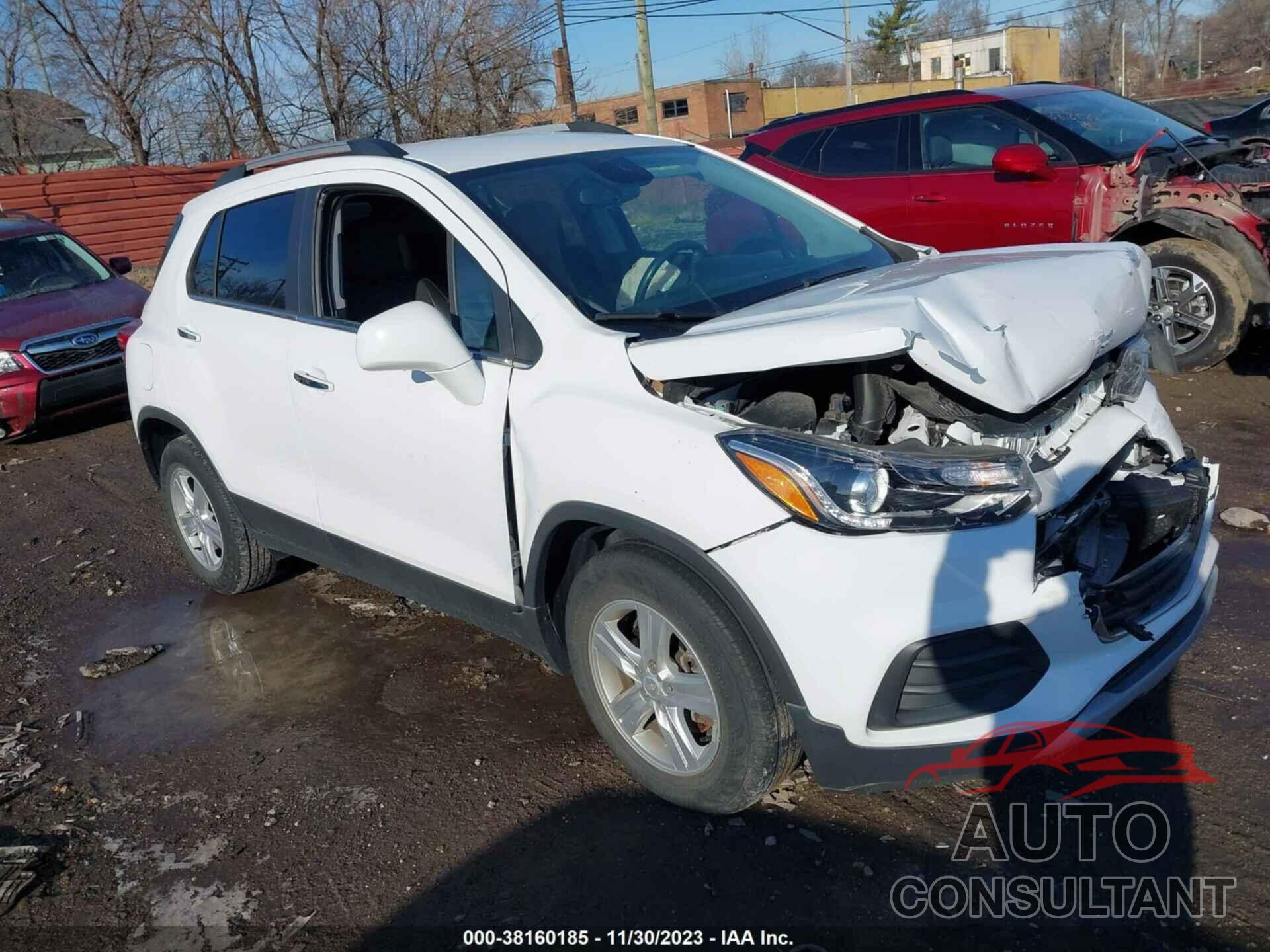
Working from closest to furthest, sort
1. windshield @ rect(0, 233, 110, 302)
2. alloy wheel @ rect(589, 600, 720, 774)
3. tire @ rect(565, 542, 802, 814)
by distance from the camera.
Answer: tire @ rect(565, 542, 802, 814)
alloy wheel @ rect(589, 600, 720, 774)
windshield @ rect(0, 233, 110, 302)

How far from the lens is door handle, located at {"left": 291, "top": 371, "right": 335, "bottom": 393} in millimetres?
3910

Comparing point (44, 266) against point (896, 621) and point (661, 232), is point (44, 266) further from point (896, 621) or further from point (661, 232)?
point (896, 621)

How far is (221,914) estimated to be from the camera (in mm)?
3035

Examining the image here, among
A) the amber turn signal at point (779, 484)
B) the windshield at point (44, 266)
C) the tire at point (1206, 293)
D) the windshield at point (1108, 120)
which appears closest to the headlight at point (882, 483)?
the amber turn signal at point (779, 484)

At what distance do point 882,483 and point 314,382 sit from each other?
224 centimetres

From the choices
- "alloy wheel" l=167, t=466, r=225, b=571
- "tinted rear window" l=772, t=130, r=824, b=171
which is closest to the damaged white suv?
"alloy wheel" l=167, t=466, r=225, b=571

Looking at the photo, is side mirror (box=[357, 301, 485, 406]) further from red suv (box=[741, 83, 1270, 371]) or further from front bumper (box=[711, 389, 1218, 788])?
red suv (box=[741, 83, 1270, 371])

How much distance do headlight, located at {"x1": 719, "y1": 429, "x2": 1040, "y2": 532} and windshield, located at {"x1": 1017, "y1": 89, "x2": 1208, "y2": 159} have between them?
5456mm

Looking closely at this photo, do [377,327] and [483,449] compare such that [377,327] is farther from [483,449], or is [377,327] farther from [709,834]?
[709,834]

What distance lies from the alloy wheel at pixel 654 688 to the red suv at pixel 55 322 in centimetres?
704

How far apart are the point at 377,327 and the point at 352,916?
1619 millimetres

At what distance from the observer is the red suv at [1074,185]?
6.86m

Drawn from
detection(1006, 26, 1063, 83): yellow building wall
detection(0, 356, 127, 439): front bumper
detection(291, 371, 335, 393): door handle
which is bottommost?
detection(0, 356, 127, 439): front bumper

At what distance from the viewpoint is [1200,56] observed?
64.5 m
